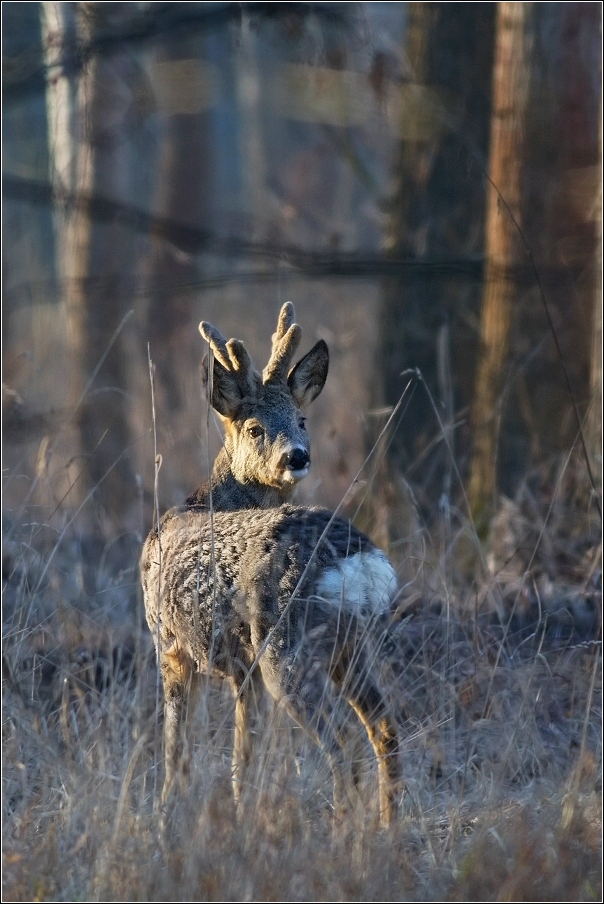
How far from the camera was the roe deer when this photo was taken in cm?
374

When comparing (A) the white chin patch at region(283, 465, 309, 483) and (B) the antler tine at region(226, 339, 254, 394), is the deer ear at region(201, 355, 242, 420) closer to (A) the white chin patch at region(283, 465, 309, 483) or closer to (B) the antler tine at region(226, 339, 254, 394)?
(B) the antler tine at region(226, 339, 254, 394)

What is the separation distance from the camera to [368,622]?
12.5 ft

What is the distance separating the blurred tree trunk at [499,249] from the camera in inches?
307

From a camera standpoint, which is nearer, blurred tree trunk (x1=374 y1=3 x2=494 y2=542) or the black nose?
the black nose

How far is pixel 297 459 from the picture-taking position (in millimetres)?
4250

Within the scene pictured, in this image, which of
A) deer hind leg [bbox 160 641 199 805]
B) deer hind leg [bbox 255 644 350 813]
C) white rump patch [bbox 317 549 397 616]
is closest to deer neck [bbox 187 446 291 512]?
deer hind leg [bbox 160 641 199 805]

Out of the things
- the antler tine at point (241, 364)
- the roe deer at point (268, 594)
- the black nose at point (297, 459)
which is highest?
the antler tine at point (241, 364)

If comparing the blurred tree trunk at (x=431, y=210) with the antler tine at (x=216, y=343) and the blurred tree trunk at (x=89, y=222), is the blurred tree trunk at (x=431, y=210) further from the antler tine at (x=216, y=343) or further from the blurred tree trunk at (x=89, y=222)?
the antler tine at (x=216, y=343)

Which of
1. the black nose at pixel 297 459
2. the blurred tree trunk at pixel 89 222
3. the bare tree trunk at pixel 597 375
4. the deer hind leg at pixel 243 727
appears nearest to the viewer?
the deer hind leg at pixel 243 727

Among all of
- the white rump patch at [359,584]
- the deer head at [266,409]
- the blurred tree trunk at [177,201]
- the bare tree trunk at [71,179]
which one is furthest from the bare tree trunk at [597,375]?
the bare tree trunk at [71,179]

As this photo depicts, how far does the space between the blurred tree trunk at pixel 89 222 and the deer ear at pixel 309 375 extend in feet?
12.1

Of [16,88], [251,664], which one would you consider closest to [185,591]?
[251,664]

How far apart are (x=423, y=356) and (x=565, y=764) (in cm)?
392

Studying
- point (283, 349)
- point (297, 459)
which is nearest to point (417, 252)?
point (283, 349)
